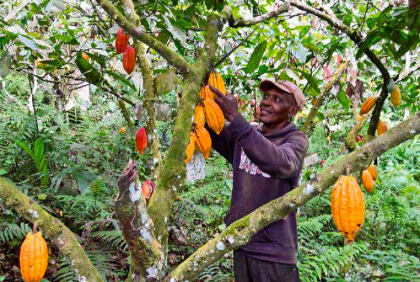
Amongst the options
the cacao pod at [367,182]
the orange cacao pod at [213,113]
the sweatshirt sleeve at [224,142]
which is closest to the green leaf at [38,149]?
the sweatshirt sleeve at [224,142]

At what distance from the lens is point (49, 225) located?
1.08 metres

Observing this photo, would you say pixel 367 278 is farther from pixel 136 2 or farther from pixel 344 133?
pixel 344 133

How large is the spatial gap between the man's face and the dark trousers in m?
0.72

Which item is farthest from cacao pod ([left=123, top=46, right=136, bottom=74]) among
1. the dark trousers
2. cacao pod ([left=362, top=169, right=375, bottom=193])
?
cacao pod ([left=362, top=169, right=375, bottom=193])

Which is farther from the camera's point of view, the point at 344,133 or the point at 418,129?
the point at 344,133

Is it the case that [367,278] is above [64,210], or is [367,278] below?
below

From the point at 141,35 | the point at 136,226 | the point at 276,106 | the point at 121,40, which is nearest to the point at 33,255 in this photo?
the point at 136,226

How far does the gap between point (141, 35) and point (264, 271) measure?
4.10ft

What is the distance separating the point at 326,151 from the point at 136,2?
194 inches

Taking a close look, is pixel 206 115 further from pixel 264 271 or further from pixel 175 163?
pixel 264 271

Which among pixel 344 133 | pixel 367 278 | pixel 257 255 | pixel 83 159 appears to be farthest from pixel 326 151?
pixel 257 255

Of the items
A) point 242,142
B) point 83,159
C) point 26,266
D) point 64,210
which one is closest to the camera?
point 26,266

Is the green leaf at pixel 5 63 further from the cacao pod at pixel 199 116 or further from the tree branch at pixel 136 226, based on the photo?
the tree branch at pixel 136 226

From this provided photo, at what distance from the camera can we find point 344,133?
7.36m
